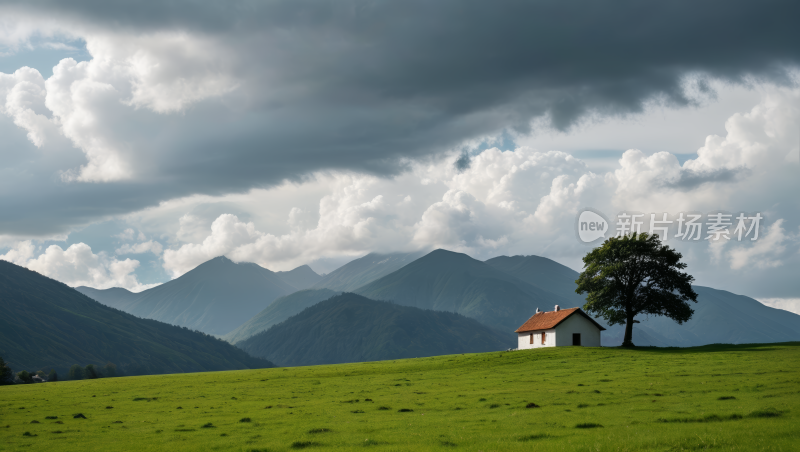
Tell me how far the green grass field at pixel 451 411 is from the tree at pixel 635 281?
2362 centimetres

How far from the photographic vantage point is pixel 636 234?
92.9 metres

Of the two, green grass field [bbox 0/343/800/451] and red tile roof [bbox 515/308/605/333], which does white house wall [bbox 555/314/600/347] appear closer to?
red tile roof [bbox 515/308/605/333]

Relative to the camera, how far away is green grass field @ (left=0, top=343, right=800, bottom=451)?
25.3 meters

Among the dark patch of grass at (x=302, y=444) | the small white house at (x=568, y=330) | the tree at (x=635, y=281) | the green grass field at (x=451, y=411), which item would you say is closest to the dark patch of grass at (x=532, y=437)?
the green grass field at (x=451, y=411)

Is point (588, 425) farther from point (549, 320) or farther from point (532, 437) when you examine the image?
point (549, 320)

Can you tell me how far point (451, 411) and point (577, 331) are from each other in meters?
69.9

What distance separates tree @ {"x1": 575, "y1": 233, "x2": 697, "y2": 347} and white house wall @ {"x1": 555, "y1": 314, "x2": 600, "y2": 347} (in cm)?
649

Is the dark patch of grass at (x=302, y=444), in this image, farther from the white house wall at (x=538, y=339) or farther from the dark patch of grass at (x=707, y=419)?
the white house wall at (x=538, y=339)

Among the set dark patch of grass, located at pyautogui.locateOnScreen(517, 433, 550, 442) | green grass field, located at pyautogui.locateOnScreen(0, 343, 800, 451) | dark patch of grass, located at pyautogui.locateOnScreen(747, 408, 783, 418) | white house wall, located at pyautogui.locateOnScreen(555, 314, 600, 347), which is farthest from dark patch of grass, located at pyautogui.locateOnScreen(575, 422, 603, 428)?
white house wall, located at pyautogui.locateOnScreen(555, 314, 600, 347)

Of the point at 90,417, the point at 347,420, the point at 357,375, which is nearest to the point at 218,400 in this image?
the point at 90,417

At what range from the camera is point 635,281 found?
92.3 meters

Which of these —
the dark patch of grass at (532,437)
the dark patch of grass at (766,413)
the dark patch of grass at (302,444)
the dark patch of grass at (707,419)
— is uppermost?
the dark patch of grass at (766,413)

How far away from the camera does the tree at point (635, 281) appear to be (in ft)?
296

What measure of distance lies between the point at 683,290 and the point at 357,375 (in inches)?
2175
